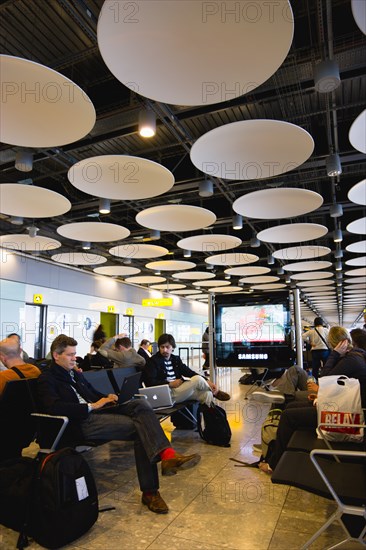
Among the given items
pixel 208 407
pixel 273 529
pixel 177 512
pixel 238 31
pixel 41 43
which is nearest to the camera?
pixel 238 31

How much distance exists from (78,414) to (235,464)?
1.84 meters

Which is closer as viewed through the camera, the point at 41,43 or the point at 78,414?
the point at 78,414

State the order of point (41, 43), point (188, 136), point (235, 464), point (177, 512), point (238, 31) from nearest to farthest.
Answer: point (238, 31)
point (177, 512)
point (235, 464)
point (41, 43)
point (188, 136)

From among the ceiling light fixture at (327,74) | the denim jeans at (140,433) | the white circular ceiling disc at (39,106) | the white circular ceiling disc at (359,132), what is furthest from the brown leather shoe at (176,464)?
the ceiling light fixture at (327,74)

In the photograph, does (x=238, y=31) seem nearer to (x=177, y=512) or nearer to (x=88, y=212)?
(x=177, y=512)

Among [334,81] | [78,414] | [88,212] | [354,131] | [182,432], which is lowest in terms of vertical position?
[182,432]

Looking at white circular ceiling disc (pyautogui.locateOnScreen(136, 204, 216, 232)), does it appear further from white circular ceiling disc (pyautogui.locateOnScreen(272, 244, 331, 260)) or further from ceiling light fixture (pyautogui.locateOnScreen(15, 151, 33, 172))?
white circular ceiling disc (pyautogui.locateOnScreen(272, 244, 331, 260))

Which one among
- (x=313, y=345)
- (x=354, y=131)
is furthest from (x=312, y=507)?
(x=313, y=345)

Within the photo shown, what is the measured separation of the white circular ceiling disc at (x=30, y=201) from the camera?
5266 millimetres

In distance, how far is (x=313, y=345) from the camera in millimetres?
10156

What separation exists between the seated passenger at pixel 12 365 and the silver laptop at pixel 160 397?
59.7 inches

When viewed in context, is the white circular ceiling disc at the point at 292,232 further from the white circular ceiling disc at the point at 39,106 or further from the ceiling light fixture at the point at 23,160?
the white circular ceiling disc at the point at 39,106

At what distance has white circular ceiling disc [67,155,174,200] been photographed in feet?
14.1

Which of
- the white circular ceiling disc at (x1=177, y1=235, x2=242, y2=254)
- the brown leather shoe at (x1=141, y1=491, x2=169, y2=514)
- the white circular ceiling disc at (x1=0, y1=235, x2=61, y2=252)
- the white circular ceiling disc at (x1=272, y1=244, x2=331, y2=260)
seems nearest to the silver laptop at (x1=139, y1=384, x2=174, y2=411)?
the brown leather shoe at (x1=141, y1=491, x2=169, y2=514)
